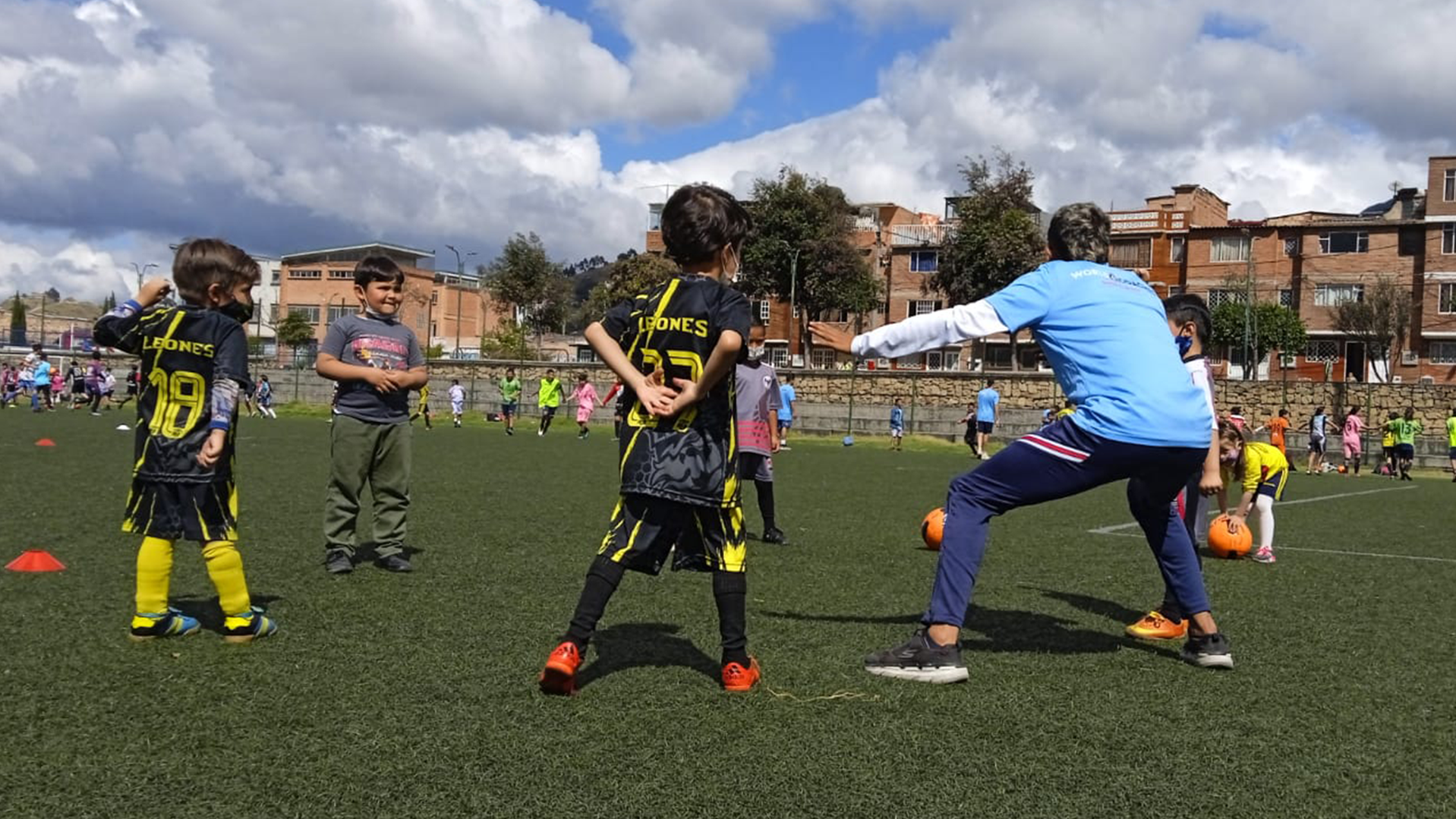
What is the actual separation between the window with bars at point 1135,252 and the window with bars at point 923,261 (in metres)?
9.36

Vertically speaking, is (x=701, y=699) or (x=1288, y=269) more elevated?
(x=1288, y=269)

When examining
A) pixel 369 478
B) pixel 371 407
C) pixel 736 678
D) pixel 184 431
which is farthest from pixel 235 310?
pixel 736 678

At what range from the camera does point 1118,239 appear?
63906mm

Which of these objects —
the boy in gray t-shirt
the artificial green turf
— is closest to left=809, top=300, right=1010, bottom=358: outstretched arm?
the artificial green turf

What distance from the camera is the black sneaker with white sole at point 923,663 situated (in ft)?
15.6

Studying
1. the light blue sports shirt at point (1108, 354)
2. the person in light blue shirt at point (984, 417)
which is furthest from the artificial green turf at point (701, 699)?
the person in light blue shirt at point (984, 417)

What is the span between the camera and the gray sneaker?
726 cm

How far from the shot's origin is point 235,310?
17.6 ft

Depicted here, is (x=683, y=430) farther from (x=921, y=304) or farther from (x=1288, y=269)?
(x=921, y=304)

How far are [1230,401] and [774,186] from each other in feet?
86.5

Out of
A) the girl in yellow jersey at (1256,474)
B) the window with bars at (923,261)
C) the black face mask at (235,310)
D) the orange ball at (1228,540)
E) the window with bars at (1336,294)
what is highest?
the window with bars at (923,261)

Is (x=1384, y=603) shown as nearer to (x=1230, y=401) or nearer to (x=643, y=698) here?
(x=643, y=698)

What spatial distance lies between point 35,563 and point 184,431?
101 inches

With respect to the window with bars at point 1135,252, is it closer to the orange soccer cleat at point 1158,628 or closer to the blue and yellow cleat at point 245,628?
the orange soccer cleat at point 1158,628
